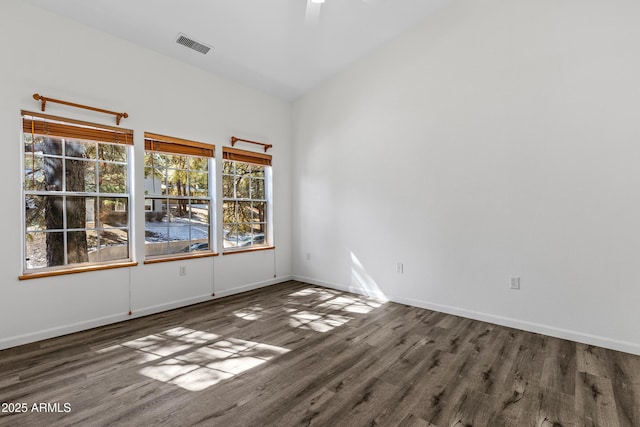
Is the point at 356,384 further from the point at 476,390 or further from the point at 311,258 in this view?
the point at 311,258

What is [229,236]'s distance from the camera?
4664 mm

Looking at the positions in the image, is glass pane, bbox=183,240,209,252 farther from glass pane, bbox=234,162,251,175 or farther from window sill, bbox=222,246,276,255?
glass pane, bbox=234,162,251,175

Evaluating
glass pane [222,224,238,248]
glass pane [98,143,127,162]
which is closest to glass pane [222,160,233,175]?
glass pane [222,224,238,248]

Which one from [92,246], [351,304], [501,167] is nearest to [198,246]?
[92,246]

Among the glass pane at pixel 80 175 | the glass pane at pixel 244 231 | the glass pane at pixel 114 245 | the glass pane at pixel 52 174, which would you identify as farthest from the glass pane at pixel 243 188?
the glass pane at pixel 52 174

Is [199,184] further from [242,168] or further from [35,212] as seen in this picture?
[35,212]

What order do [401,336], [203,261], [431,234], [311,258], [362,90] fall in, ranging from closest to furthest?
[401,336]
[431,234]
[203,261]
[362,90]
[311,258]

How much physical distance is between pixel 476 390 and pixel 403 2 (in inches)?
156

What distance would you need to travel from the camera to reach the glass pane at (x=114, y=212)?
11.4ft

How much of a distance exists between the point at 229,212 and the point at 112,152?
1653 mm

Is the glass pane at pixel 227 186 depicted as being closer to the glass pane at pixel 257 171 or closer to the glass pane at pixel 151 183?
the glass pane at pixel 257 171

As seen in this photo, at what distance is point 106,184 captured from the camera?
11.4ft

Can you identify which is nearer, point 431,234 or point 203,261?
point 431,234

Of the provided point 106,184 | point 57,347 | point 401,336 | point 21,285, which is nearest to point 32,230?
point 21,285
